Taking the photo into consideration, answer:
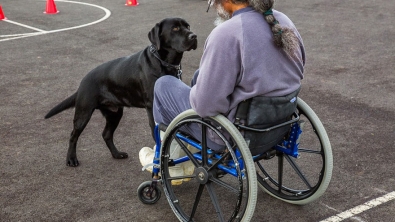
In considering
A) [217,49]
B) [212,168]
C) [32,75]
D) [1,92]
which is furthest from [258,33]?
[32,75]

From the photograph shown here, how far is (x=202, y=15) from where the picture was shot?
11.8 meters

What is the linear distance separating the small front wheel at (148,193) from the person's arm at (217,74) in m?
1.04

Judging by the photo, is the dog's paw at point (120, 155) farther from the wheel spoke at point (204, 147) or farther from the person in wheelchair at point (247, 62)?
the person in wheelchair at point (247, 62)

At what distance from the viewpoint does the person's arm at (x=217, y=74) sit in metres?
3.29

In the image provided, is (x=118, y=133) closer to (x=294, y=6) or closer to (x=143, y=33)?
(x=143, y=33)

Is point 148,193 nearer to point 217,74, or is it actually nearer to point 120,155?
point 120,155

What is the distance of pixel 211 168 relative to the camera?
3.59m

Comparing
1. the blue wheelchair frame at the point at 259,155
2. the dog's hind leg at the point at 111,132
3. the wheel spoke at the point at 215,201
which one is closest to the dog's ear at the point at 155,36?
the dog's hind leg at the point at 111,132

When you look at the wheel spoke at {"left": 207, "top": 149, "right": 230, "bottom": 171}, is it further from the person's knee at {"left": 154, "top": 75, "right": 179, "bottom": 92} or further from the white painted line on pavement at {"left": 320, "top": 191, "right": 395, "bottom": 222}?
the white painted line on pavement at {"left": 320, "top": 191, "right": 395, "bottom": 222}

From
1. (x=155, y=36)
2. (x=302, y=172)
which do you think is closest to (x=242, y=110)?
(x=302, y=172)

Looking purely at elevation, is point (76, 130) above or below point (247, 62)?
below

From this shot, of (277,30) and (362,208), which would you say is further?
(362,208)

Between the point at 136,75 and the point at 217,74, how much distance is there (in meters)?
1.63

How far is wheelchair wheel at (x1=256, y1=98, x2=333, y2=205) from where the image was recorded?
379 cm
